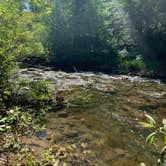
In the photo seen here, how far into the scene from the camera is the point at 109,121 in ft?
39.0

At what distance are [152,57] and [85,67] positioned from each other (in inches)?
261

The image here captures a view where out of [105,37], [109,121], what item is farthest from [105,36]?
[109,121]

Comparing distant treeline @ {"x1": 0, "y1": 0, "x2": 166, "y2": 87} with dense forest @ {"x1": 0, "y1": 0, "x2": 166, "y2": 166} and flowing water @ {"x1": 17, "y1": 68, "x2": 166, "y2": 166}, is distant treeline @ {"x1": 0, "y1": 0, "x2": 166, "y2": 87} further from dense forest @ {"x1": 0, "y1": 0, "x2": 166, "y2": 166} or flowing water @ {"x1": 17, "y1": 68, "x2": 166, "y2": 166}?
flowing water @ {"x1": 17, "y1": 68, "x2": 166, "y2": 166}

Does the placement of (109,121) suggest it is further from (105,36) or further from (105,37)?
(105,36)

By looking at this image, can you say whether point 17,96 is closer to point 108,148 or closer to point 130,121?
point 108,148

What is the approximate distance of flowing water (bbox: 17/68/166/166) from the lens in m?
8.73

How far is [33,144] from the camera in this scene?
27.9ft

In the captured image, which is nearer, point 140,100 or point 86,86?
point 140,100

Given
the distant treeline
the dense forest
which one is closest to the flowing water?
the dense forest

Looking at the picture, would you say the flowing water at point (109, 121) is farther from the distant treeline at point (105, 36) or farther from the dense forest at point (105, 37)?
the distant treeline at point (105, 36)

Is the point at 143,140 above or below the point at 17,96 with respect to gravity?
below

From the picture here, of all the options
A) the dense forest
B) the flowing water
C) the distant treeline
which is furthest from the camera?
the distant treeline

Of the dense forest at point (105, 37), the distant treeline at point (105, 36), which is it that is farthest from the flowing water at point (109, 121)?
the distant treeline at point (105, 36)

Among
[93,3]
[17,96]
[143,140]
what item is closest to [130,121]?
[143,140]
